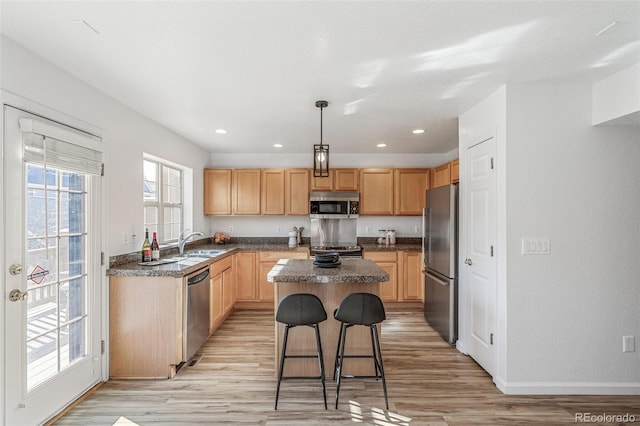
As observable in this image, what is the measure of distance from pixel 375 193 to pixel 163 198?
3.07 meters

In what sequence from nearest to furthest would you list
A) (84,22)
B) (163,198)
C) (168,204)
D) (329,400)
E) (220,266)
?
(84,22) → (329,400) → (220,266) → (163,198) → (168,204)

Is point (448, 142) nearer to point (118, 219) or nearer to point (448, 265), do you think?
point (448, 265)

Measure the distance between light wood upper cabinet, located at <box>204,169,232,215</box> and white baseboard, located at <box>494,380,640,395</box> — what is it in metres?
4.28

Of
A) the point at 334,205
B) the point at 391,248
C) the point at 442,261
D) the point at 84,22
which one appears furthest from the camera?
the point at 334,205

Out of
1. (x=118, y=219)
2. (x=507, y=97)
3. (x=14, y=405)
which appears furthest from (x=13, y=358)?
(x=507, y=97)

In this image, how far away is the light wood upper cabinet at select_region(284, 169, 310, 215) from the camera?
5.34 m

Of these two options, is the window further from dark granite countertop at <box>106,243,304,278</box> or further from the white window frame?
dark granite countertop at <box>106,243,304,278</box>

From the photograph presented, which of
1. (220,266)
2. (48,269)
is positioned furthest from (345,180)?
(48,269)

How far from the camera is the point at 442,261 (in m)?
3.74

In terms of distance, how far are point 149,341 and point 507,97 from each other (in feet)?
11.7

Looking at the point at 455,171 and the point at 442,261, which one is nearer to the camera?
the point at 442,261

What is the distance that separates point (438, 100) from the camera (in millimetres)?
3010

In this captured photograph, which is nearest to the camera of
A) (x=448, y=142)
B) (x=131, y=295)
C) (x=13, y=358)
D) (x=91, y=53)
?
(x=13, y=358)

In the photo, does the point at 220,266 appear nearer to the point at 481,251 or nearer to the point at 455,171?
the point at 481,251
